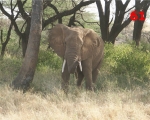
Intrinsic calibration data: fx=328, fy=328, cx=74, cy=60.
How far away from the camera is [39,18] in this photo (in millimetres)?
8164

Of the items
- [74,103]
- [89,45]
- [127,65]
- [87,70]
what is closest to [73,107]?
[74,103]

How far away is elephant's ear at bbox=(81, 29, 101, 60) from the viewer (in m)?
7.99

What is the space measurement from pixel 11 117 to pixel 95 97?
2.13m

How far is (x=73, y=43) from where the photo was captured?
7488 mm

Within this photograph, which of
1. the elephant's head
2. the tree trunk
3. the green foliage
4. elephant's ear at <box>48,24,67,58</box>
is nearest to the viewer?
the elephant's head

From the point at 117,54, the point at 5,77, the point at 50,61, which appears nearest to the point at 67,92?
the point at 5,77

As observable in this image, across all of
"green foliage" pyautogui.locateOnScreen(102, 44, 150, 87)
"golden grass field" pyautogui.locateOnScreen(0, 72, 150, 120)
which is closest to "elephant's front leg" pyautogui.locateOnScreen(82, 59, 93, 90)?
"golden grass field" pyautogui.locateOnScreen(0, 72, 150, 120)

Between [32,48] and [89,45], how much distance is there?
143 centimetres

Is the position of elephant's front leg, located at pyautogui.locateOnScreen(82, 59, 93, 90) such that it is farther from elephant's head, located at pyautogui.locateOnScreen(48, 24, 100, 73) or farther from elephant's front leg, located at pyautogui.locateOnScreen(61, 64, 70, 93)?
elephant's front leg, located at pyautogui.locateOnScreen(61, 64, 70, 93)

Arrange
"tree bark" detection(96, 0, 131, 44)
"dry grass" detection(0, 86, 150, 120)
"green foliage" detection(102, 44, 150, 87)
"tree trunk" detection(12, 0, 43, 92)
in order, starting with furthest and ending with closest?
"tree bark" detection(96, 0, 131, 44), "green foliage" detection(102, 44, 150, 87), "tree trunk" detection(12, 0, 43, 92), "dry grass" detection(0, 86, 150, 120)

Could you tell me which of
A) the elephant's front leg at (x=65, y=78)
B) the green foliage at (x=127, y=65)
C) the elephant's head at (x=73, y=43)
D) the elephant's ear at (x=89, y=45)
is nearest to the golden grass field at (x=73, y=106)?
the elephant's front leg at (x=65, y=78)

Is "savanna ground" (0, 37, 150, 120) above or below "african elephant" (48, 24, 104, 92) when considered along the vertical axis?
below

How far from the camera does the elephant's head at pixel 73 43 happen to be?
24.3 ft

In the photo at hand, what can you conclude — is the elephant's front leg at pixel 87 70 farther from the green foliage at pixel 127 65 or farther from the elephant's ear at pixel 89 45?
the green foliage at pixel 127 65
